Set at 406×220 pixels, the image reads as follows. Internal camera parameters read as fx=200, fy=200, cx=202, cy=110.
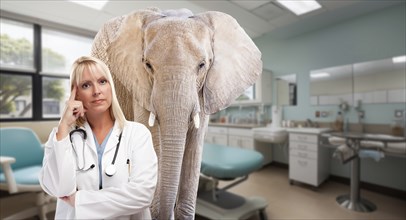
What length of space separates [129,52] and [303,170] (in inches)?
127

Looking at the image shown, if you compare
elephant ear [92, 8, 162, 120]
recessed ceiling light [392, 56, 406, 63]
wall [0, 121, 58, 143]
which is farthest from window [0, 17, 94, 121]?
recessed ceiling light [392, 56, 406, 63]

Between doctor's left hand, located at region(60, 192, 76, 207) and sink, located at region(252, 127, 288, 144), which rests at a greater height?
doctor's left hand, located at region(60, 192, 76, 207)

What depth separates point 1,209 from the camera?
2.36 m

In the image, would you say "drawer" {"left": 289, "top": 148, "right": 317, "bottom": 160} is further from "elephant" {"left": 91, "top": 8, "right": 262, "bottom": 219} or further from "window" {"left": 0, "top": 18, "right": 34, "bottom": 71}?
"window" {"left": 0, "top": 18, "right": 34, "bottom": 71}

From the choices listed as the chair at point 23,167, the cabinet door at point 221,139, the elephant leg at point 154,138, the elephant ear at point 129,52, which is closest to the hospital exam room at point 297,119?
the chair at point 23,167

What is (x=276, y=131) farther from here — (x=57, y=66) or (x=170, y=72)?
(x=57, y=66)

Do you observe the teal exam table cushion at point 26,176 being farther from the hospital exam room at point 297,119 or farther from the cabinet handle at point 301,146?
the cabinet handle at point 301,146

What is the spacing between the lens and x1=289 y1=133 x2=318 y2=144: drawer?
9.59 ft

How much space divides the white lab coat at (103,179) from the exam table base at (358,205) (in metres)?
2.91

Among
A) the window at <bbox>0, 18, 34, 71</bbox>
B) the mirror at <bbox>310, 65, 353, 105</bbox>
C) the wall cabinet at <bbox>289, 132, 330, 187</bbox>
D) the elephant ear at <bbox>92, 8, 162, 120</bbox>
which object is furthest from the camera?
the mirror at <bbox>310, 65, 353, 105</bbox>

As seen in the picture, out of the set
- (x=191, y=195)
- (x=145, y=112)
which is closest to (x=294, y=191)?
(x=191, y=195)

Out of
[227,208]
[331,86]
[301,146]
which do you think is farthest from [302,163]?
[227,208]

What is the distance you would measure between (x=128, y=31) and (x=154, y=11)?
9 centimetres

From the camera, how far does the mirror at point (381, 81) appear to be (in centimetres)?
269
